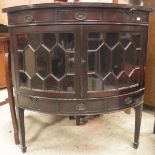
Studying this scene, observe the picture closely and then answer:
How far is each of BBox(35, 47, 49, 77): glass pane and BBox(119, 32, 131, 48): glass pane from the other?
38 centimetres

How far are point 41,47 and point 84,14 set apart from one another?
0.27 metres

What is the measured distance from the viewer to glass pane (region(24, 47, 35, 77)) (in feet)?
3.82

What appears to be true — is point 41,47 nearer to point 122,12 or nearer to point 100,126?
point 122,12

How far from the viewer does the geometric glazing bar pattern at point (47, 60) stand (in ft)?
3.57

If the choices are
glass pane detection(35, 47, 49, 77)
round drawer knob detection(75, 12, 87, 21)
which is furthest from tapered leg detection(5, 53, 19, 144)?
round drawer knob detection(75, 12, 87, 21)

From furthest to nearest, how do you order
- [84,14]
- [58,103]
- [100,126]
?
[100,126]
[58,103]
[84,14]

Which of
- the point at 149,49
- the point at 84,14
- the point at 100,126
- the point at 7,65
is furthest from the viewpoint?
the point at 149,49

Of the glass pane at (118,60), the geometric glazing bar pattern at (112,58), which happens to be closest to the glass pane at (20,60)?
the geometric glazing bar pattern at (112,58)

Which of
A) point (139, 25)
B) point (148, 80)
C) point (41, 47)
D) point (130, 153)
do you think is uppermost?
point (139, 25)

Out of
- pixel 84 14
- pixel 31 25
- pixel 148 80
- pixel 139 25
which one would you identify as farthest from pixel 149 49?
pixel 31 25

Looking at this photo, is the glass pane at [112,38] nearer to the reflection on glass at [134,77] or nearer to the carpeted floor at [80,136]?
the reflection on glass at [134,77]

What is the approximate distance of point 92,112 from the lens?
118 cm

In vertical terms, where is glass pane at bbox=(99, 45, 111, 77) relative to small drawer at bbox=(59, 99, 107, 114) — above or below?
above

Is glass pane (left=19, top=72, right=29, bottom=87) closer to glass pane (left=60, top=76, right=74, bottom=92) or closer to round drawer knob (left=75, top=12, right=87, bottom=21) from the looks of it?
glass pane (left=60, top=76, right=74, bottom=92)
